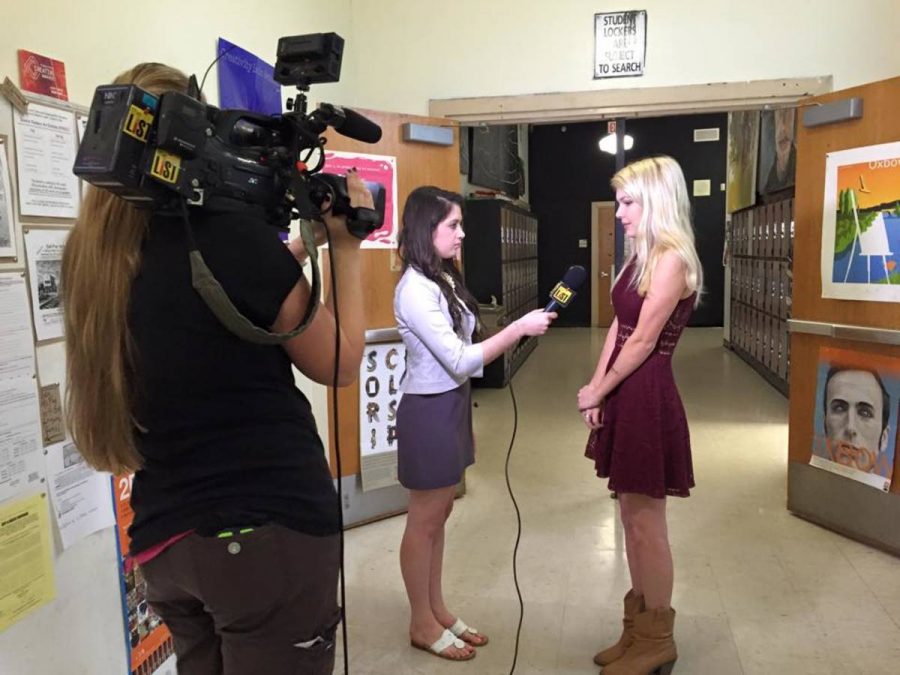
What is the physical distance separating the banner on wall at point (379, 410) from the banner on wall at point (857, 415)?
1.90 m

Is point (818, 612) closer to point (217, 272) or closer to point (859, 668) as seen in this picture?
point (859, 668)

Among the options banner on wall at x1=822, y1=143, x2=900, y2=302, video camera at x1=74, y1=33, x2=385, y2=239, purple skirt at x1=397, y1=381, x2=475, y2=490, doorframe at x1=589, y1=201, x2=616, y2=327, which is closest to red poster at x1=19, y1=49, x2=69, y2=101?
video camera at x1=74, y1=33, x2=385, y2=239

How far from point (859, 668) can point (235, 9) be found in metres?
3.00

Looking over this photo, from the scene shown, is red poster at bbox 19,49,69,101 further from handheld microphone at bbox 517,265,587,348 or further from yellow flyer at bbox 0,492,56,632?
handheld microphone at bbox 517,265,587,348

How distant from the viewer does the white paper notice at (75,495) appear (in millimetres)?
1660

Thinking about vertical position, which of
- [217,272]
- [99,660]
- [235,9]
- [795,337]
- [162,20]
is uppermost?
[235,9]

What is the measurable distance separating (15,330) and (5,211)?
0.25m

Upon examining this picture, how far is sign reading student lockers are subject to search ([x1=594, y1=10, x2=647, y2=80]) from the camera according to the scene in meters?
3.38

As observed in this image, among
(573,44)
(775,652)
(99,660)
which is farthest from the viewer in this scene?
→ (573,44)

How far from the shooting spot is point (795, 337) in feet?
11.0

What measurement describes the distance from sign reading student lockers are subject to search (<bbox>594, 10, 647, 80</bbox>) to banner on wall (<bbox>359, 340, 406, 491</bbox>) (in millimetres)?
1642

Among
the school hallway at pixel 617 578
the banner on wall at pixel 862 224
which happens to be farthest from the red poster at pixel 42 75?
the banner on wall at pixel 862 224

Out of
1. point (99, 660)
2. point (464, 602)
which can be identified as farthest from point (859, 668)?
point (99, 660)

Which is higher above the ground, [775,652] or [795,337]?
[795,337]
